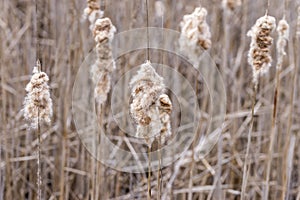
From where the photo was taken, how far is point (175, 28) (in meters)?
2.04

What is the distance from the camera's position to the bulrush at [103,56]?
1052mm

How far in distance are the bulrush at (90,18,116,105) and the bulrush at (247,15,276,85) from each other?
337 millimetres

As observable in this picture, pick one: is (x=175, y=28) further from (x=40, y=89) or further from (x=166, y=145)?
(x=40, y=89)

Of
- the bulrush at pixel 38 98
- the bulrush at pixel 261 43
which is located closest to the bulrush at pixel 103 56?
the bulrush at pixel 38 98

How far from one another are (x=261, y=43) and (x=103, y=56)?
15.0 inches

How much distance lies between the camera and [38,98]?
0.91m

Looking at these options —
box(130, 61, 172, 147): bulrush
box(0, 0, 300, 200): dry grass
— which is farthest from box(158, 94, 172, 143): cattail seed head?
box(0, 0, 300, 200): dry grass

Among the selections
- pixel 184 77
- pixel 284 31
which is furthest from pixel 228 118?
pixel 284 31

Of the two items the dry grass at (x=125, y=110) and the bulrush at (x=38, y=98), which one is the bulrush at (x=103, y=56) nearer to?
the bulrush at (x=38, y=98)

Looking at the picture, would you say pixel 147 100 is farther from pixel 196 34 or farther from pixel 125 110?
pixel 125 110

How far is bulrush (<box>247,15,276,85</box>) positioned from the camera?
3.26 ft

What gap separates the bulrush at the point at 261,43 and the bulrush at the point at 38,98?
18.8 inches

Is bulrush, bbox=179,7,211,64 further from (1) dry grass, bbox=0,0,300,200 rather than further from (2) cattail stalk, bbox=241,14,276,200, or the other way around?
(1) dry grass, bbox=0,0,300,200

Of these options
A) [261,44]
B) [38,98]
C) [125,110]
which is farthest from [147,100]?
[125,110]
